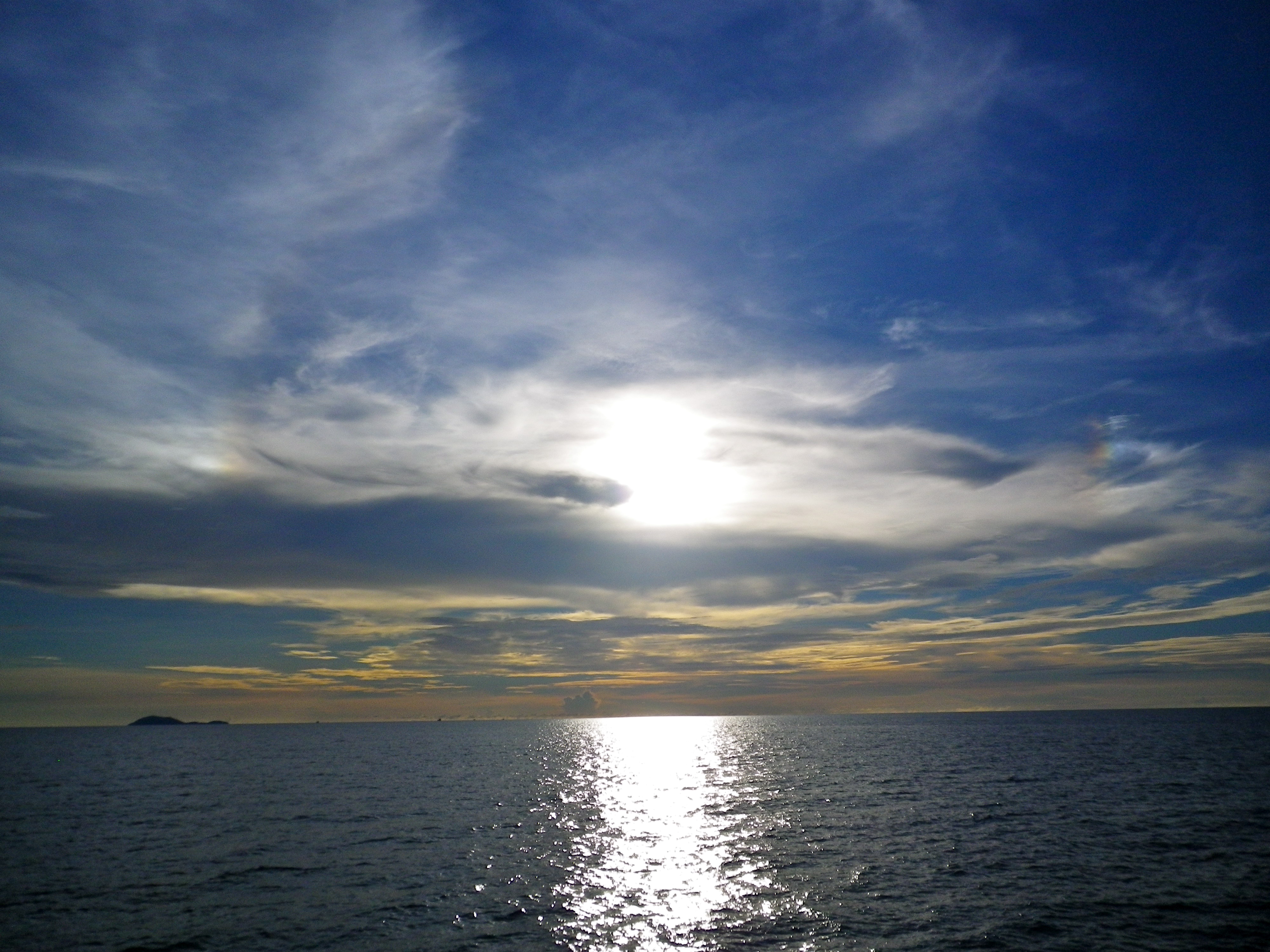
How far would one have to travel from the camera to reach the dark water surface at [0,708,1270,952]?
3278 cm

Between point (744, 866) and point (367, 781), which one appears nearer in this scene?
point (744, 866)

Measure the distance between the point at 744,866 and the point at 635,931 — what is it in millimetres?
14323

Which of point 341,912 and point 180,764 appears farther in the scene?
point 180,764

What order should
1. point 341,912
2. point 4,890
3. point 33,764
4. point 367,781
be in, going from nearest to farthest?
1. point 341,912
2. point 4,890
3. point 367,781
4. point 33,764

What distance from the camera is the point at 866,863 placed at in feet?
147

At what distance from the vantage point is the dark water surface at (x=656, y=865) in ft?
108

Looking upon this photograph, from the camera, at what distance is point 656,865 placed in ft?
155

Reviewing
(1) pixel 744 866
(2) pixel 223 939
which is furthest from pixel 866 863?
(2) pixel 223 939

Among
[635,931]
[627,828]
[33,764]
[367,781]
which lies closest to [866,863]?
[635,931]

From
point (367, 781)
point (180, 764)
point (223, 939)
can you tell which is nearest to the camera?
point (223, 939)

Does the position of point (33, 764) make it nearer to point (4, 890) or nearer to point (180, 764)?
point (180, 764)

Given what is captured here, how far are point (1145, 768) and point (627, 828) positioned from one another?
84.7m

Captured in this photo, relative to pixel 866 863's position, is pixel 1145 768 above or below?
below

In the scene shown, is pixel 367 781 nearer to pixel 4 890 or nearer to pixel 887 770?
pixel 4 890
